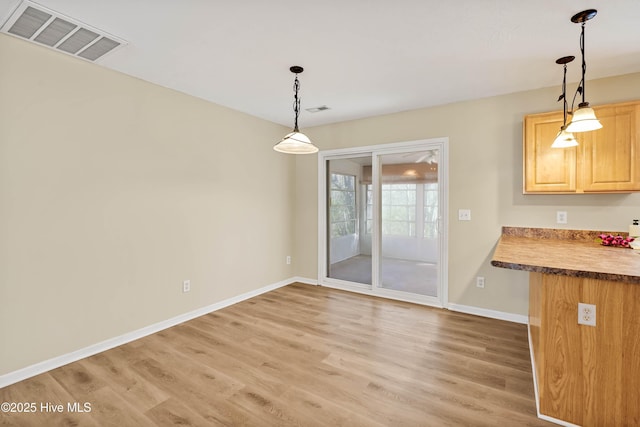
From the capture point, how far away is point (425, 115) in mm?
3910

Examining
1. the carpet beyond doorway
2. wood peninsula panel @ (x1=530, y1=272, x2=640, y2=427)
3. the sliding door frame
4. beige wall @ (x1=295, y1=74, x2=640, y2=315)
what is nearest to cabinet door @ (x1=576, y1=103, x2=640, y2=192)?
beige wall @ (x1=295, y1=74, x2=640, y2=315)

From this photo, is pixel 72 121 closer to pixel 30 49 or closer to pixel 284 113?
pixel 30 49

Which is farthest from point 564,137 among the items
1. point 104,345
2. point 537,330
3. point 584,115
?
point 104,345

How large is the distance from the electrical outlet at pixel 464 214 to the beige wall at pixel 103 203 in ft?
9.46

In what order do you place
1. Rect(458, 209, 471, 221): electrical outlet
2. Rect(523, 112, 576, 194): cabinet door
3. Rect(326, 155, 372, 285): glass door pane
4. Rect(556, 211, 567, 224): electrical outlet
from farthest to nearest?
Rect(326, 155, 372, 285): glass door pane, Rect(458, 209, 471, 221): electrical outlet, Rect(556, 211, 567, 224): electrical outlet, Rect(523, 112, 576, 194): cabinet door

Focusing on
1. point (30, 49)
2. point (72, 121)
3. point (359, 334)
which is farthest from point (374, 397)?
point (30, 49)

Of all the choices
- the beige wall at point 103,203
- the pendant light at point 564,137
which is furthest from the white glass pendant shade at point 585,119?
the beige wall at point 103,203

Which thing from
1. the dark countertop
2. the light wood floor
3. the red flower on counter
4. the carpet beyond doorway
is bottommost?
the light wood floor

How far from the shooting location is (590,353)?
1.76m

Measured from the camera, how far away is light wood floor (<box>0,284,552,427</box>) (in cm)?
191

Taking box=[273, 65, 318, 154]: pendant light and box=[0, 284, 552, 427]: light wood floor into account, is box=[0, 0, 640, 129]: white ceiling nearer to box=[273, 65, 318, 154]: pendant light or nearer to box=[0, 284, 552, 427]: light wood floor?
box=[273, 65, 318, 154]: pendant light

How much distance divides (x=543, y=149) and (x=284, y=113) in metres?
3.08

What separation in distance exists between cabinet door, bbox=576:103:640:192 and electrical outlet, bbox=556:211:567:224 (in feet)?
1.37

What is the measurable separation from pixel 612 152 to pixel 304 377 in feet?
11.0
